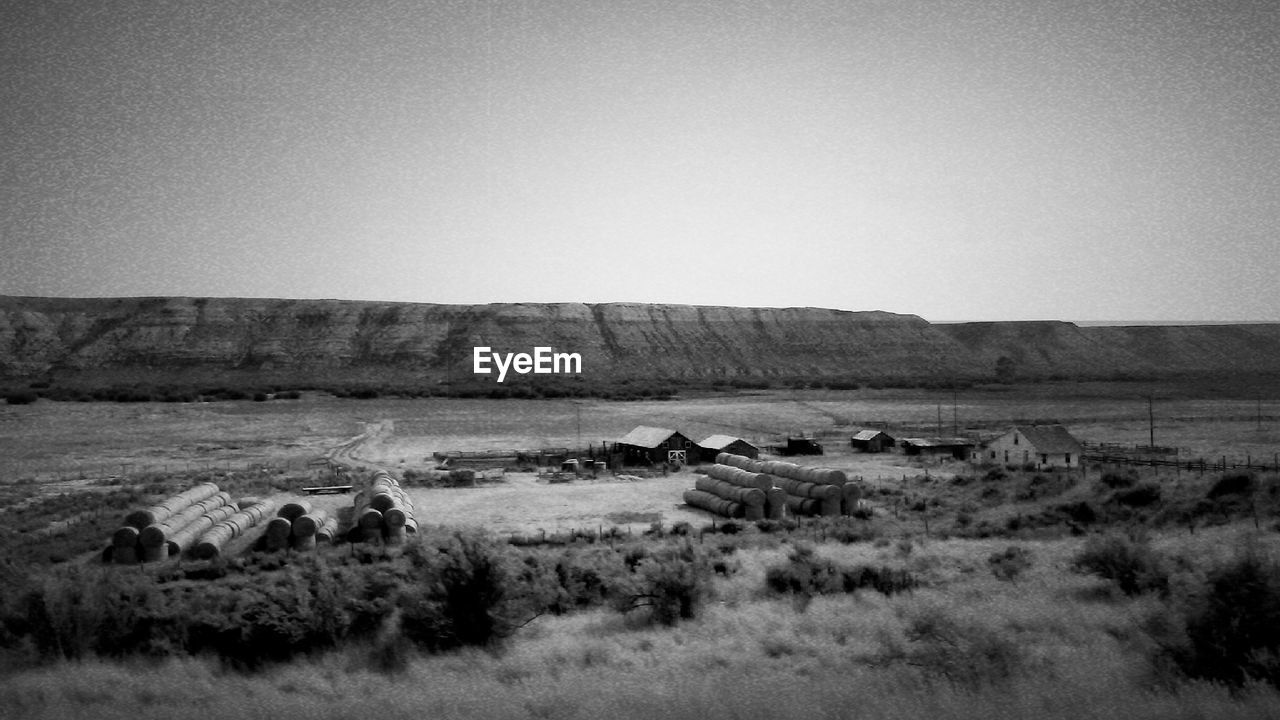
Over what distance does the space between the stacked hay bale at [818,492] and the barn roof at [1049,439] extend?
14554 millimetres

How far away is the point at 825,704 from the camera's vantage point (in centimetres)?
879

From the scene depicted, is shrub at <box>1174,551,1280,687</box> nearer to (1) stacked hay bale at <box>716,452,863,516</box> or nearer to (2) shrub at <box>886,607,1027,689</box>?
(2) shrub at <box>886,607,1027,689</box>

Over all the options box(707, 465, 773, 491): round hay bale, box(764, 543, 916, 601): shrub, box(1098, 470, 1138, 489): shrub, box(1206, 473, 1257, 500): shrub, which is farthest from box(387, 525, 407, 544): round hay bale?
box(1206, 473, 1257, 500): shrub

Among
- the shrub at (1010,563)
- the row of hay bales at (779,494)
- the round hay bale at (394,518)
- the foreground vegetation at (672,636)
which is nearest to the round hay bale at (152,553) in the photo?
the foreground vegetation at (672,636)

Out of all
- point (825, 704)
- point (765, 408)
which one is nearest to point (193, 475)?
point (825, 704)

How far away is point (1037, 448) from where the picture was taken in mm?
39062

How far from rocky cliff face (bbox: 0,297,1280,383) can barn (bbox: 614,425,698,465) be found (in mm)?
65403

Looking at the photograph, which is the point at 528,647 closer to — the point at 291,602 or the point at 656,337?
the point at 291,602

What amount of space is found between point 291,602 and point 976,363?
135118 millimetres

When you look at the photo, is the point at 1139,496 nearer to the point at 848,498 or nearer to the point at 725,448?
the point at 848,498

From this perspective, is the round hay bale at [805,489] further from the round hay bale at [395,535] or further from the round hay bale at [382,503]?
the round hay bale at [382,503]

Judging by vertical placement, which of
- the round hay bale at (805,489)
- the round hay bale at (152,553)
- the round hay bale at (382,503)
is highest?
the round hay bale at (382,503)

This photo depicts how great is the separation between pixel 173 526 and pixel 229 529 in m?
1.41

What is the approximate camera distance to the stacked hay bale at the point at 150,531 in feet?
70.8
